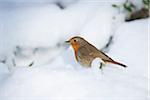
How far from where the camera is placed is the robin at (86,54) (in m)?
4.14

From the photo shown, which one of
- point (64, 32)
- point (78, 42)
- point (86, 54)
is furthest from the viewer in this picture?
point (64, 32)

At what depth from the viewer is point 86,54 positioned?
4.23m

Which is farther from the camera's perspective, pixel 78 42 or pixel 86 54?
pixel 78 42

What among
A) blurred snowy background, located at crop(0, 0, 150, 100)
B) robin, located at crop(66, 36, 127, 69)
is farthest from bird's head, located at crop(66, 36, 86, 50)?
blurred snowy background, located at crop(0, 0, 150, 100)

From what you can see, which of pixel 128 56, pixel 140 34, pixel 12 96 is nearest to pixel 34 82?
pixel 12 96

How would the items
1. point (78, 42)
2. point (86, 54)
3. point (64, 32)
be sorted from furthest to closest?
1. point (64, 32)
2. point (78, 42)
3. point (86, 54)

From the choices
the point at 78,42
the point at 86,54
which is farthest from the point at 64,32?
the point at 86,54

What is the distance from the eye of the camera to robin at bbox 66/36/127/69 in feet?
13.6

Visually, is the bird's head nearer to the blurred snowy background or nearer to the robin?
the robin

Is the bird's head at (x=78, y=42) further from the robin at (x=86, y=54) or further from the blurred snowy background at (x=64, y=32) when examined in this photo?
the blurred snowy background at (x=64, y=32)

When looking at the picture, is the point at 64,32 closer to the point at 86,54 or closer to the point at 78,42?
the point at 78,42

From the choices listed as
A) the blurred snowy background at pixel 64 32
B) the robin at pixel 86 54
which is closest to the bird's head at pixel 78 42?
the robin at pixel 86 54

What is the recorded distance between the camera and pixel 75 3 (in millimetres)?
5344

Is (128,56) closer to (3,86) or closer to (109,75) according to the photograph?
(109,75)
